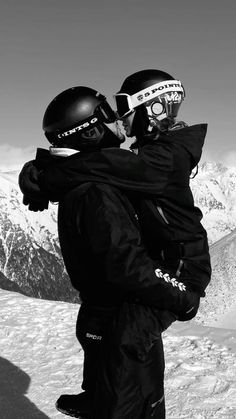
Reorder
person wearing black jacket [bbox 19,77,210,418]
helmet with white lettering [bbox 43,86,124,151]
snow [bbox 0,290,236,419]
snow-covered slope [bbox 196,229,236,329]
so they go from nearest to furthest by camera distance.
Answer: person wearing black jacket [bbox 19,77,210,418], helmet with white lettering [bbox 43,86,124,151], snow [bbox 0,290,236,419], snow-covered slope [bbox 196,229,236,329]

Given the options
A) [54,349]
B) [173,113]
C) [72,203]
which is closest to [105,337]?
[72,203]

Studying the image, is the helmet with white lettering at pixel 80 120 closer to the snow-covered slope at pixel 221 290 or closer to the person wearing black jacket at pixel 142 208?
the person wearing black jacket at pixel 142 208

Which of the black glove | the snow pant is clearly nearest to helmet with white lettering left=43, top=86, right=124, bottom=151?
the black glove

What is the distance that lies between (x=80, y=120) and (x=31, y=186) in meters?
0.65

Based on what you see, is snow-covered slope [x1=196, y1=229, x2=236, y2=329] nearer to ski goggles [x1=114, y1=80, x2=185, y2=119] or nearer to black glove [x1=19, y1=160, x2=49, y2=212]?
black glove [x1=19, y1=160, x2=49, y2=212]

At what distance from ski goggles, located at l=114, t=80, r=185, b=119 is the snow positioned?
4656mm

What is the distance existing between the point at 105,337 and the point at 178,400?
4.09 meters

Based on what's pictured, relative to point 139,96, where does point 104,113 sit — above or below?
below

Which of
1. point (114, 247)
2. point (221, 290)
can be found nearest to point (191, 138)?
point (114, 247)

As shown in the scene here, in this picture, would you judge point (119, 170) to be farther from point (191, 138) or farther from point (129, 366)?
point (129, 366)

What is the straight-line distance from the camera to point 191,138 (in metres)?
3.53

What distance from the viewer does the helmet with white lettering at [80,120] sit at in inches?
136

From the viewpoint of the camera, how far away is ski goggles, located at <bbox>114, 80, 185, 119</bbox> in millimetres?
3643

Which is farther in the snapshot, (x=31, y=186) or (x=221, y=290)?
(x=221, y=290)
